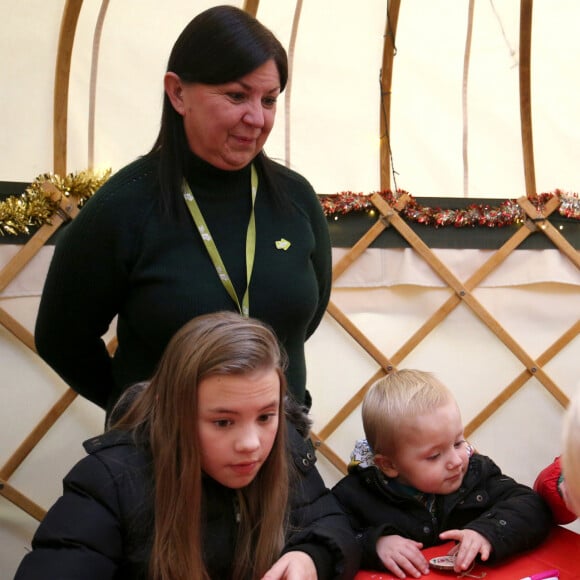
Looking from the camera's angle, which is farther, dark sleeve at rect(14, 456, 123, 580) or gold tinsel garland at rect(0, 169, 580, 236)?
gold tinsel garland at rect(0, 169, 580, 236)

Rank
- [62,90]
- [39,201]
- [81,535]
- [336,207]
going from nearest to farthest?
[81,535] < [39,201] < [62,90] < [336,207]

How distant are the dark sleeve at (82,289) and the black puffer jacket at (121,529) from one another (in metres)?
0.22

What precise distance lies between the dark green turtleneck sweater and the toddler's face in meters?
0.19

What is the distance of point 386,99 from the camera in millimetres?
2453

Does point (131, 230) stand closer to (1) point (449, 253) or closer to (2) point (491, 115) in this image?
(1) point (449, 253)

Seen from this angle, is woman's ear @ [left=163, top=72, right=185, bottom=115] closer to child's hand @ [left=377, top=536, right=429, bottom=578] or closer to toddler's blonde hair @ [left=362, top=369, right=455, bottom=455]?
toddler's blonde hair @ [left=362, top=369, right=455, bottom=455]

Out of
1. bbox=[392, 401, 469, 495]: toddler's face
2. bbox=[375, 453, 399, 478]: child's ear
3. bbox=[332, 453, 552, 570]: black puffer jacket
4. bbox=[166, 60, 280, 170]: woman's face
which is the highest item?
bbox=[166, 60, 280, 170]: woman's face

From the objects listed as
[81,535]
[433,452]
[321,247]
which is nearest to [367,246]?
[321,247]

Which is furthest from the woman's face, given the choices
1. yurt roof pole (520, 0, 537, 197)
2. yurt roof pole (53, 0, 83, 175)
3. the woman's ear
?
yurt roof pole (520, 0, 537, 197)

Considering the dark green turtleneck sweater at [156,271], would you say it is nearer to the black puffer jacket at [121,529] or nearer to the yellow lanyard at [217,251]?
the yellow lanyard at [217,251]

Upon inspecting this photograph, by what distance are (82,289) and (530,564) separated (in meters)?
0.75

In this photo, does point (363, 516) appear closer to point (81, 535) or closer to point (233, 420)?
point (233, 420)

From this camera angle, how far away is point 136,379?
1130 mm

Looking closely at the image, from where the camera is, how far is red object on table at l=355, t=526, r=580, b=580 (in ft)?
3.45
